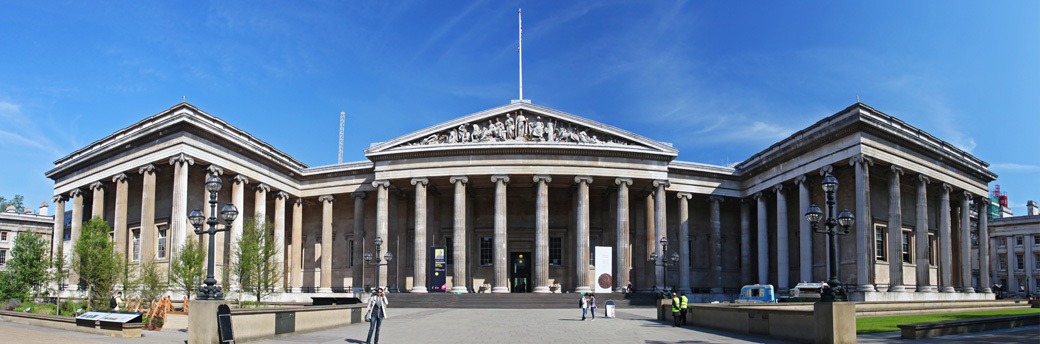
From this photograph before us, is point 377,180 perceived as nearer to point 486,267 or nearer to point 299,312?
point 486,267

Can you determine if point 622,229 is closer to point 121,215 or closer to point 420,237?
point 420,237

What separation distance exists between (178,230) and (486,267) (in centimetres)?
2257

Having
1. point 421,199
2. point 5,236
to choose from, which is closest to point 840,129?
point 421,199

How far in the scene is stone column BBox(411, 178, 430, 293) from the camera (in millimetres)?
51819

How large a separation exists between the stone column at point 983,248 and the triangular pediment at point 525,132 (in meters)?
22.5

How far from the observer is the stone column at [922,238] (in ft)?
150

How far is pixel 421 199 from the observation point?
173ft

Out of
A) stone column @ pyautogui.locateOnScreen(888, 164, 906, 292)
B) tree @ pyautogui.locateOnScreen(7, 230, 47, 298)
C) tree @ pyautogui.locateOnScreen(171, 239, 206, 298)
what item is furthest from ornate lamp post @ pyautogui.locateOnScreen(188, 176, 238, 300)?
tree @ pyautogui.locateOnScreen(7, 230, 47, 298)

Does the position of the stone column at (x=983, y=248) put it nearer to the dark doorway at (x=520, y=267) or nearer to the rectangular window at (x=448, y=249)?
the dark doorway at (x=520, y=267)

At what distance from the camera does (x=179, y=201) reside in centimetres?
4650

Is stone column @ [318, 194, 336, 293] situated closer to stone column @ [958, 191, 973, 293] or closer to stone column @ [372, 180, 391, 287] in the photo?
stone column @ [372, 180, 391, 287]

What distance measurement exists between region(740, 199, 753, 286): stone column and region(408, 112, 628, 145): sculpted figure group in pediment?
1265 cm

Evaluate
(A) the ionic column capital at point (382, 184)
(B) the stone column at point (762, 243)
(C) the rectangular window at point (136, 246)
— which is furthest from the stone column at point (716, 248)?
(C) the rectangular window at point (136, 246)

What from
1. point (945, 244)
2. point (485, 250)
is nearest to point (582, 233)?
point (485, 250)
